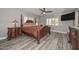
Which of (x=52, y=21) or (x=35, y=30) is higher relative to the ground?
(x=52, y=21)

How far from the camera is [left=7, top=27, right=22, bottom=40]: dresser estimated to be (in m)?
2.43

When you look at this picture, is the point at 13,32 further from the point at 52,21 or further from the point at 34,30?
the point at 52,21

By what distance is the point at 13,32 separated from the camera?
246 cm

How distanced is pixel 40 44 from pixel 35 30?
0.28m

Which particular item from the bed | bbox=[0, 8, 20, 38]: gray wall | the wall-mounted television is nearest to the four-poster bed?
the bed

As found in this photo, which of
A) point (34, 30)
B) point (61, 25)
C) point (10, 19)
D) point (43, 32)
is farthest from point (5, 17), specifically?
point (61, 25)

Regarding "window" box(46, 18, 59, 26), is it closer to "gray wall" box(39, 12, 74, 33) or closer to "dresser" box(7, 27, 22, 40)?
"gray wall" box(39, 12, 74, 33)

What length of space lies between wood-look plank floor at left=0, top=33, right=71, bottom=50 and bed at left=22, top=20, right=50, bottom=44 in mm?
76

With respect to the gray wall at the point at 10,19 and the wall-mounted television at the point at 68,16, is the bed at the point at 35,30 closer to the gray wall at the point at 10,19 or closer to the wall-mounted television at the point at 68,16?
the gray wall at the point at 10,19

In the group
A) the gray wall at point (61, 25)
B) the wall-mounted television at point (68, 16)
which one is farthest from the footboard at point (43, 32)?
the wall-mounted television at point (68, 16)

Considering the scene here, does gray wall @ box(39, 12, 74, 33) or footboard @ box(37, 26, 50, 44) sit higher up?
gray wall @ box(39, 12, 74, 33)

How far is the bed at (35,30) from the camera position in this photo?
2.41m
